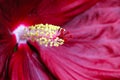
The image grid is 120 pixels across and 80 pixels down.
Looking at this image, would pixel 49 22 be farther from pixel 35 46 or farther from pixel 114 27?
pixel 114 27

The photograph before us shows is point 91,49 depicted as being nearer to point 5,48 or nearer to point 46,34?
point 46,34

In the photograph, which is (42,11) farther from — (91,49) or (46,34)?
(91,49)

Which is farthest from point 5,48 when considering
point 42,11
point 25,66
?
point 42,11

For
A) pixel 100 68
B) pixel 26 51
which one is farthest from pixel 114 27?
pixel 26 51

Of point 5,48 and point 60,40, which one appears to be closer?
point 5,48

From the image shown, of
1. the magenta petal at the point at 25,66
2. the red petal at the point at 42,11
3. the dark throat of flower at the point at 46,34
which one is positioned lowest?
the magenta petal at the point at 25,66

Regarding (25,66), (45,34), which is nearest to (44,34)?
(45,34)

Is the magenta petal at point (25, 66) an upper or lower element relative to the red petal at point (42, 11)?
lower

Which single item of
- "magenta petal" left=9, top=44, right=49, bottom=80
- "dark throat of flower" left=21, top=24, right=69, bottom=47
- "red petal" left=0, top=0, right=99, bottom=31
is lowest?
"magenta petal" left=9, top=44, right=49, bottom=80

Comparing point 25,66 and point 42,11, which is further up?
point 42,11
